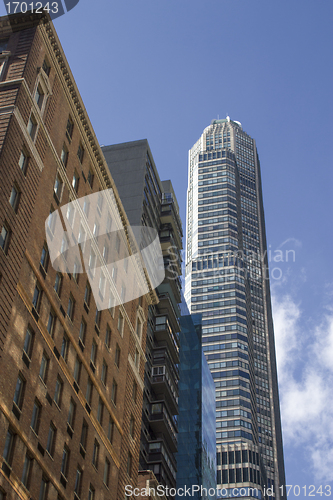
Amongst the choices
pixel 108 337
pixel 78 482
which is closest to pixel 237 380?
pixel 108 337

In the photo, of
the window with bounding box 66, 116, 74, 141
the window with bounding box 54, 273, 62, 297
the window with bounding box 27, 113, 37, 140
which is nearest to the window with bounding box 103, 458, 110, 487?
the window with bounding box 54, 273, 62, 297

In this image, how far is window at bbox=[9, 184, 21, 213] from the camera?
34.3m

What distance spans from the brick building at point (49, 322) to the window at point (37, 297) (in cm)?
10

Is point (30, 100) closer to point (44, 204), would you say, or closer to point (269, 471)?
point (44, 204)

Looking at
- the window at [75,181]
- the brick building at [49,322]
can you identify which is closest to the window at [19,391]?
the brick building at [49,322]

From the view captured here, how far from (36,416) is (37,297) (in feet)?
21.5

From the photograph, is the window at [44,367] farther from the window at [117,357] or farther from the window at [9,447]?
the window at [117,357]

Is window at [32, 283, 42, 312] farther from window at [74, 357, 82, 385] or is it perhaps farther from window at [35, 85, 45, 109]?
window at [35, 85, 45, 109]

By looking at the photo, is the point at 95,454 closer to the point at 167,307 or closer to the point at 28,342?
the point at 28,342

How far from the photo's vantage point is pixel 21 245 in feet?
111

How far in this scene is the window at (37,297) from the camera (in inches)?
1389

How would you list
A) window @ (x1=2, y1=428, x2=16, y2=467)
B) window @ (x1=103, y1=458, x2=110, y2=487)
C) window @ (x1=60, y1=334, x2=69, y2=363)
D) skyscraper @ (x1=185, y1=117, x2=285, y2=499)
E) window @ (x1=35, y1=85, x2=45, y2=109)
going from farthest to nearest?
skyscraper @ (x1=185, y1=117, x2=285, y2=499), window @ (x1=103, y1=458, x2=110, y2=487), window @ (x1=35, y1=85, x2=45, y2=109), window @ (x1=60, y1=334, x2=69, y2=363), window @ (x1=2, y1=428, x2=16, y2=467)

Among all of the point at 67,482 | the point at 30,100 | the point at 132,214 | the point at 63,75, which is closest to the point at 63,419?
the point at 67,482

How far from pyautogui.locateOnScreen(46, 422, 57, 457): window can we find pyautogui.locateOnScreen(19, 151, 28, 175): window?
14.4 metres
